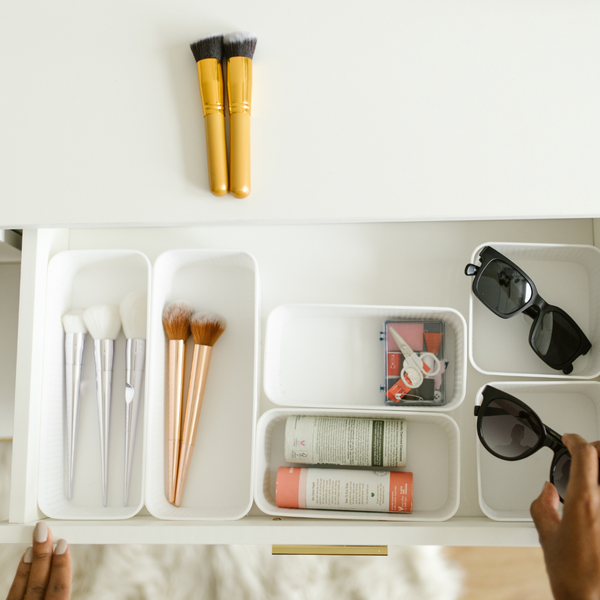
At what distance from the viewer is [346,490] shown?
677 mm

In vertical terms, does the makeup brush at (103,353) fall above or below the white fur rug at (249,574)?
above

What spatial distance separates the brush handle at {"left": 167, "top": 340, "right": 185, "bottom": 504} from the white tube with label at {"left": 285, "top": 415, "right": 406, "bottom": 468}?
0.53 ft

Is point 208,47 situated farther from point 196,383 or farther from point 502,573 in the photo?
point 502,573

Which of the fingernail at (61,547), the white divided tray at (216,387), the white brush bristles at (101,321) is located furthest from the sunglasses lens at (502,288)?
the fingernail at (61,547)

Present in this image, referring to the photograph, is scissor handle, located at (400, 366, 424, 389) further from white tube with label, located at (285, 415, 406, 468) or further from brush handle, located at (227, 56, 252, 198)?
brush handle, located at (227, 56, 252, 198)

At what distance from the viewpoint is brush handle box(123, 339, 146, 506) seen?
0.71 m

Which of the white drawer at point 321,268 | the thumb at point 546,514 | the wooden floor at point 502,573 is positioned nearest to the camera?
the thumb at point 546,514

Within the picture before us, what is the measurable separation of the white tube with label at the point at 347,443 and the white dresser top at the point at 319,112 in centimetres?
31

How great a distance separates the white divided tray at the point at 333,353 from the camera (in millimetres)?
718

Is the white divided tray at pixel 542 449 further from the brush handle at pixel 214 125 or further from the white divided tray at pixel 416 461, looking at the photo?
the brush handle at pixel 214 125

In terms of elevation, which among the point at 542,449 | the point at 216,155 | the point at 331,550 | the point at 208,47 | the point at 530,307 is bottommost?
the point at 331,550

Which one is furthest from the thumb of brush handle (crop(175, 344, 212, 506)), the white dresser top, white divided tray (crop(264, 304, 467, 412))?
brush handle (crop(175, 344, 212, 506))

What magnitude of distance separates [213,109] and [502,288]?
46cm

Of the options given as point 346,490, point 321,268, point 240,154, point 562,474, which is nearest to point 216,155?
point 240,154
